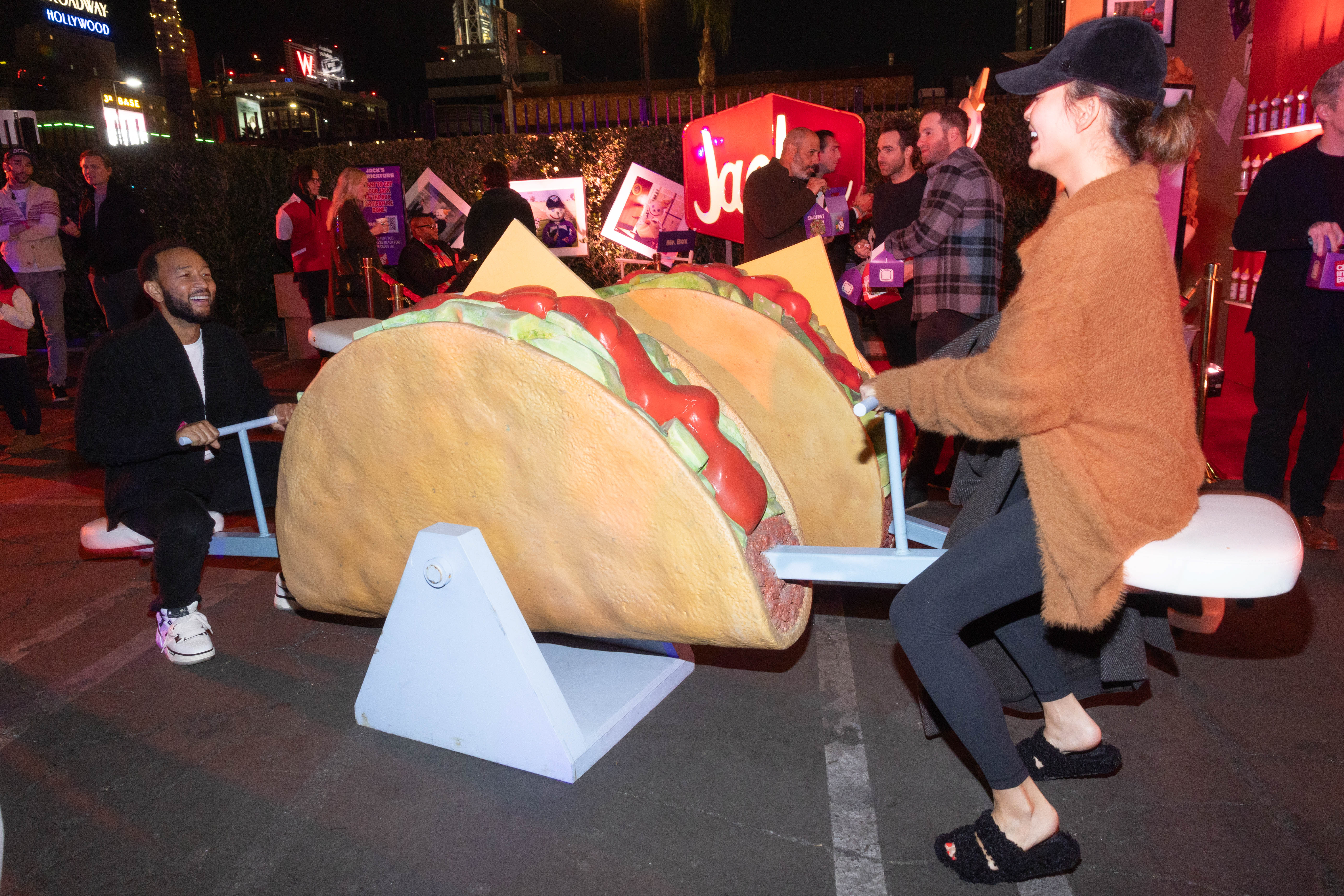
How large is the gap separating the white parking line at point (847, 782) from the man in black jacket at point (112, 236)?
6751 mm

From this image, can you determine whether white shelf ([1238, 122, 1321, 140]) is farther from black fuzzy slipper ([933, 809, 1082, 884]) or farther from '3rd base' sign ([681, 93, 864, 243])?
black fuzzy slipper ([933, 809, 1082, 884])

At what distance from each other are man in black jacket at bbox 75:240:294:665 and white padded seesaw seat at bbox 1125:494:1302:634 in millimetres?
2934

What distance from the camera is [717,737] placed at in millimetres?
2764

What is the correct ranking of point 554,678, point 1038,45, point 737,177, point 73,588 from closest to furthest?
1. point 554,678
2. point 73,588
3. point 737,177
4. point 1038,45

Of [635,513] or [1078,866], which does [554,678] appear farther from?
[1078,866]

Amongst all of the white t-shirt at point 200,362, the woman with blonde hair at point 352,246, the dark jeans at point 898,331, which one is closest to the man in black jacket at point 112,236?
the woman with blonde hair at point 352,246

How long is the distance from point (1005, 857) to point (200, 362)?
11.3 ft

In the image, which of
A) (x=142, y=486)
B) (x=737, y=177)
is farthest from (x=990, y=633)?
(x=737, y=177)

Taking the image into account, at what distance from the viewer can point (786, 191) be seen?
5.23 meters

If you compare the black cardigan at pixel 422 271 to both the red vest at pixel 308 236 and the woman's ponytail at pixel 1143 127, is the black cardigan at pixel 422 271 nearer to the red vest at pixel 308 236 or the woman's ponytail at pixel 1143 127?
the red vest at pixel 308 236

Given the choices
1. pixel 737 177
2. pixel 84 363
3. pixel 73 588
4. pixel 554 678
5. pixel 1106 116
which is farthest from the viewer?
pixel 737 177

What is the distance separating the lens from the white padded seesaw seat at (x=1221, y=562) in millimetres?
1741

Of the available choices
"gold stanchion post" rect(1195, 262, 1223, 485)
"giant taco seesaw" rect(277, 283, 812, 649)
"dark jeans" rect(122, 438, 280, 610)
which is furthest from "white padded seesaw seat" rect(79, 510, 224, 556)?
"gold stanchion post" rect(1195, 262, 1223, 485)

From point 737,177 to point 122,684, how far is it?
6.37 meters
